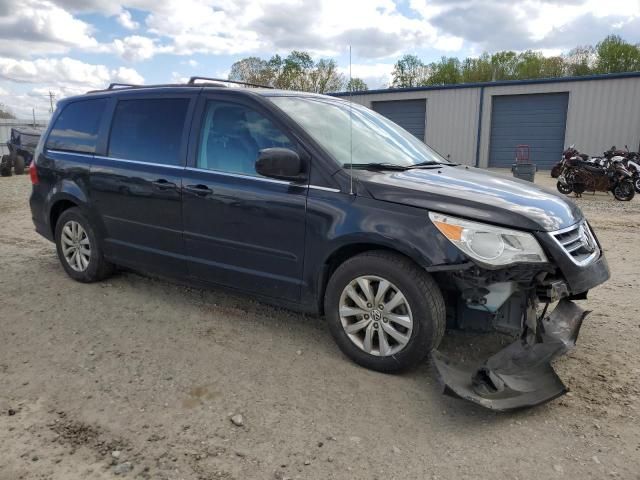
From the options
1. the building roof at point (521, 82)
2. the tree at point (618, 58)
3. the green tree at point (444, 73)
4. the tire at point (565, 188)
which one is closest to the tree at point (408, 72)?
the green tree at point (444, 73)

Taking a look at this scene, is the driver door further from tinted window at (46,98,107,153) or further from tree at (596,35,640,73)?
tree at (596,35,640,73)

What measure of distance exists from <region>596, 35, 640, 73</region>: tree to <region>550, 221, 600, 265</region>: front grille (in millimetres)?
49251

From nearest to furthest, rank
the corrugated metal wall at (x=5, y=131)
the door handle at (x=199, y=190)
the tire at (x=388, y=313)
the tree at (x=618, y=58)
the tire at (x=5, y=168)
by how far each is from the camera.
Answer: the tire at (x=388, y=313) → the door handle at (x=199, y=190) → the tire at (x=5, y=168) → the corrugated metal wall at (x=5, y=131) → the tree at (x=618, y=58)

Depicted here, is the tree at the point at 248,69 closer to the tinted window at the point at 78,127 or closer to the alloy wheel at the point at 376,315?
the tinted window at the point at 78,127

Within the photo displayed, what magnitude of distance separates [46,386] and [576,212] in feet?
11.8

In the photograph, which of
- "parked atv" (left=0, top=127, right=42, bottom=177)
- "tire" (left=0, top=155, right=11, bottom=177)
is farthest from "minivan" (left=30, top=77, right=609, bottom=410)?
"parked atv" (left=0, top=127, right=42, bottom=177)

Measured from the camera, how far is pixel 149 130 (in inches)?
176

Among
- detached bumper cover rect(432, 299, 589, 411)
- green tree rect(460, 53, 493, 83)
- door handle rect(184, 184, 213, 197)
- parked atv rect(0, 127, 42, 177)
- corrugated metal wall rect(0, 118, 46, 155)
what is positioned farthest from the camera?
green tree rect(460, 53, 493, 83)

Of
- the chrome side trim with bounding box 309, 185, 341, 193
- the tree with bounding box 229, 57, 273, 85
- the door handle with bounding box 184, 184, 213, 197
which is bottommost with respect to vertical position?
the door handle with bounding box 184, 184, 213, 197

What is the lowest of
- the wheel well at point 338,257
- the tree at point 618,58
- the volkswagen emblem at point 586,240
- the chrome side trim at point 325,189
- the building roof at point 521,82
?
the wheel well at point 338,257

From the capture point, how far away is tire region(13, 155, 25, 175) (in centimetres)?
1850

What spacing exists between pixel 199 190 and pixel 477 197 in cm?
205

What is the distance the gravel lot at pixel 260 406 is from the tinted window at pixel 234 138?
4.19ft

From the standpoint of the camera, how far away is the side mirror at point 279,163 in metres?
3.44
